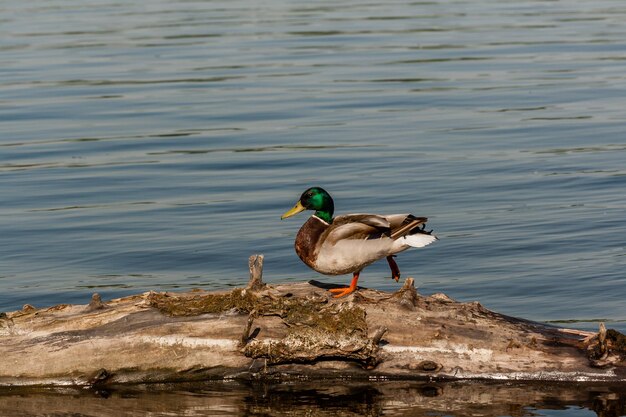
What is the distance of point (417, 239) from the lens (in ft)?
30.8

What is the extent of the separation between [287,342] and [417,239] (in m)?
1.38

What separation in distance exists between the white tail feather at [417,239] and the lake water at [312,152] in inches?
86.3

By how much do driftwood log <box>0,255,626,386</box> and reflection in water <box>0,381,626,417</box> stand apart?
0.08 metres

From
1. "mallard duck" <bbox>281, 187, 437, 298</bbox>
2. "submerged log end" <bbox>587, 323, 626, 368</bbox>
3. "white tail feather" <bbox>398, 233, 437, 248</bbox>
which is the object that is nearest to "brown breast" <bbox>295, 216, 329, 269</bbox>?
"mallard duck" <bbox>281, 187, 437, 298</bbox>

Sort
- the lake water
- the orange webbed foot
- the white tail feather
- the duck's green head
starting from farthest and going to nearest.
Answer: the lake water < the duck's green head < the white tail feather < the orange webbed foot

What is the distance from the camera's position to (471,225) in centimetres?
1470

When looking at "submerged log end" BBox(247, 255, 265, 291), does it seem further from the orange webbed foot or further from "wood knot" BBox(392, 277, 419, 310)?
"wood knot" BBox(392, 277, 419, 310)

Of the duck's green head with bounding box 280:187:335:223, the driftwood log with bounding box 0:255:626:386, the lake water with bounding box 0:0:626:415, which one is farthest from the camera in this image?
the lake water with bounding box 0:0:626:415

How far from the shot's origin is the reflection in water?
8.45 m

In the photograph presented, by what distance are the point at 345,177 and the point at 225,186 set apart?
5.40 ft

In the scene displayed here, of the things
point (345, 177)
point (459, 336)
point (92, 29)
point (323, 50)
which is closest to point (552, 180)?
point (345, 177)

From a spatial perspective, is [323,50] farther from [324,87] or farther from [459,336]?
[459,336]

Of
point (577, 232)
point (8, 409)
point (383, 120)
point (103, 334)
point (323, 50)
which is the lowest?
point (8, 409)

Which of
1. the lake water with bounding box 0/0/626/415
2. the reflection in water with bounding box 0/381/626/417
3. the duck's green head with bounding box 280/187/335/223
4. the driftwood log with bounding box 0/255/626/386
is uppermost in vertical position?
the lake water with bounding box 0/0/626/415
